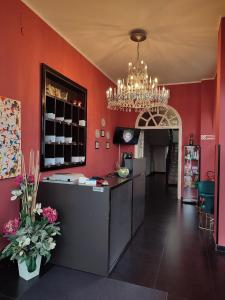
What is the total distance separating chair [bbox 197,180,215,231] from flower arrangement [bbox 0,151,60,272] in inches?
111

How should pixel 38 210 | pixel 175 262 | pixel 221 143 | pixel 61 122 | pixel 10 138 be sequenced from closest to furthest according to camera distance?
pixel 38 210 < pixel 10 138 < pixel 175 262 < pixel 221 143 < pixel 61 122

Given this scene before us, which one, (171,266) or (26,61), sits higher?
(26,61)

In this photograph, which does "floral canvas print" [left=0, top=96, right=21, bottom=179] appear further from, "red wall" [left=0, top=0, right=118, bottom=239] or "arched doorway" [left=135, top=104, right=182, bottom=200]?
"arched doorway" [left=135, top=104, right=182, bottom=200]

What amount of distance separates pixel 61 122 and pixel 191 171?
4299mm

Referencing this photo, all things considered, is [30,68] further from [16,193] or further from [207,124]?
[207,124]

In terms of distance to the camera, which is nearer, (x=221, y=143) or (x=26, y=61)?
(x=26, y=61)

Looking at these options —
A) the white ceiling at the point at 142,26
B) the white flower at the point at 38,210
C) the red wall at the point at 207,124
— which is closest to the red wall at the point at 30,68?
the white ceiling at the point at 142,26

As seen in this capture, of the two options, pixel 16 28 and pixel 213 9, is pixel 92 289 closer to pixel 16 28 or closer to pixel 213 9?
pixel 16 28

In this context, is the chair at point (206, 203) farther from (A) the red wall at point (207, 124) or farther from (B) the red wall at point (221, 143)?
(A) the red wall at point (207, 124)

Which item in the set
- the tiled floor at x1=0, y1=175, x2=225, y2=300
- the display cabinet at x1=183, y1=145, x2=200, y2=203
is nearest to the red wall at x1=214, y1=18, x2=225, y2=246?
the tiled floor at x1=0, y1=175, x2=225, y2=300

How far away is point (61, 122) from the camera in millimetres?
3924

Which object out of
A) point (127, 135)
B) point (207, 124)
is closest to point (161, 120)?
point (127, 135)

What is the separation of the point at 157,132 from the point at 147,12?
9.37 m

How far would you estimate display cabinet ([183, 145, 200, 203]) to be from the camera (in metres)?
6.42
